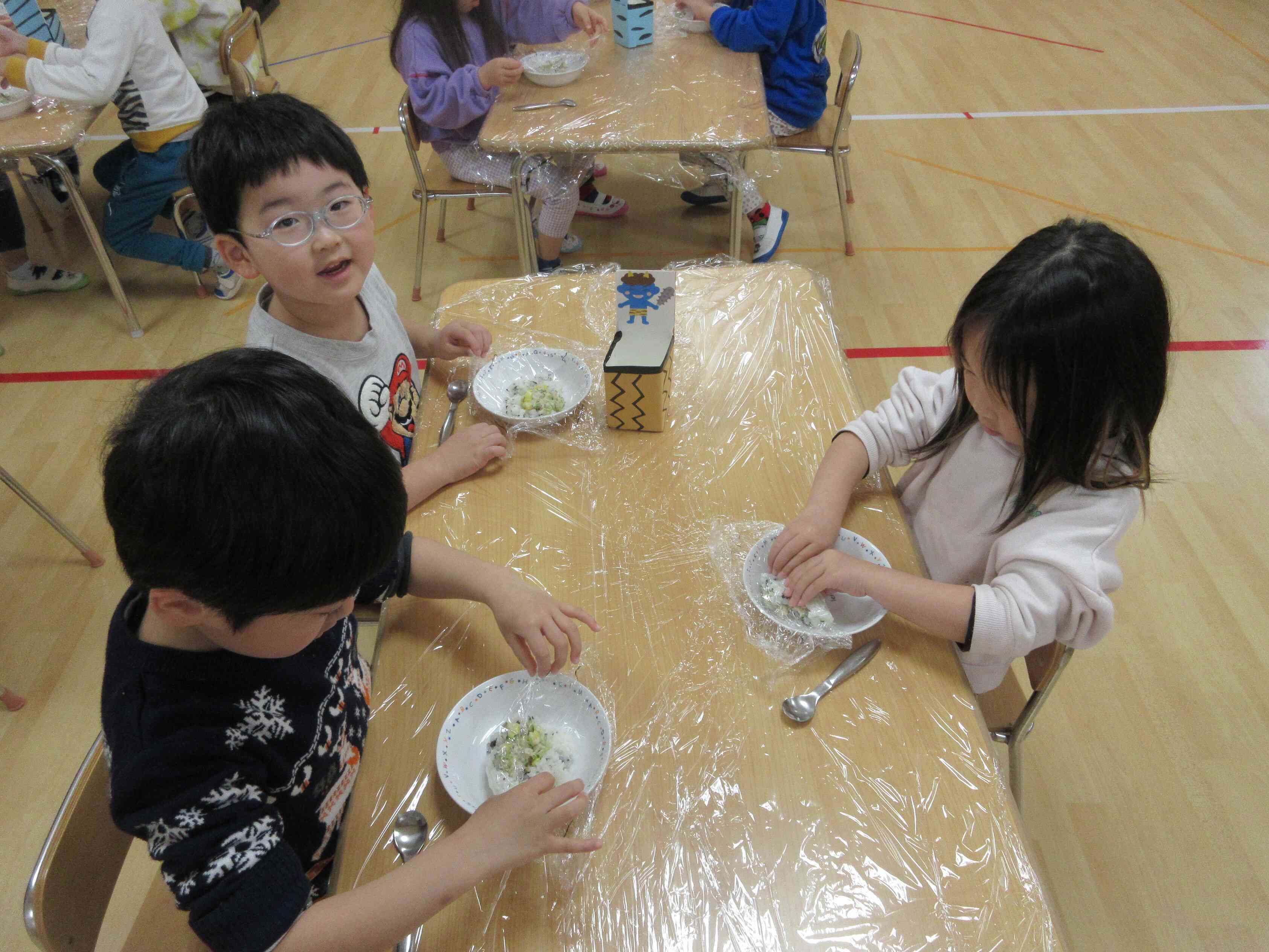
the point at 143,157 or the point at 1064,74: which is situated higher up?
the point at 143,157

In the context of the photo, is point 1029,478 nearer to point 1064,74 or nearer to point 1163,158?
point 1163,158

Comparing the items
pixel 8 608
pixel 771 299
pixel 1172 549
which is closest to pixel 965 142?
pixel 1172 549

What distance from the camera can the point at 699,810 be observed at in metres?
0.75

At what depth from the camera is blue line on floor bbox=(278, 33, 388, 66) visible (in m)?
4.29

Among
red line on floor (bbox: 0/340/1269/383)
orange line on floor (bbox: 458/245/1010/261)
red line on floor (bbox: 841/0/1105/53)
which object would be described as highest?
red line on floor (bbox: 841/0/1105/53)

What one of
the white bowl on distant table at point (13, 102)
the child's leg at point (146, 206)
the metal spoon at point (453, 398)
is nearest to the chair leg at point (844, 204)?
the metal spoon at point (453, 398)

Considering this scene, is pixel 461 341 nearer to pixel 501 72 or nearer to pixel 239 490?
pixel 239 490

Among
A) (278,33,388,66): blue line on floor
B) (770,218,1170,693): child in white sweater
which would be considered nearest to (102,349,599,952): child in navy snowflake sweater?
(770,218,1170,693): child in white sweater

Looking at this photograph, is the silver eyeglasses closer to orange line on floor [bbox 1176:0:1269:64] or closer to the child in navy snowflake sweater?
the child in navy snowflake sweater

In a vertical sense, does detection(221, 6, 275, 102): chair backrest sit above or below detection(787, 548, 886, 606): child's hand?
above

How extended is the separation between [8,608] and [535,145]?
64.4 inches

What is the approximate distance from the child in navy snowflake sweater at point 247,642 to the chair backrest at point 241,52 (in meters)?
2.10

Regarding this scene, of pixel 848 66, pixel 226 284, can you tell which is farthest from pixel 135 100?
pixel 848 66

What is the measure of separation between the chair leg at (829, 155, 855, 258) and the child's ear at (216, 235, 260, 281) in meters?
2.03
